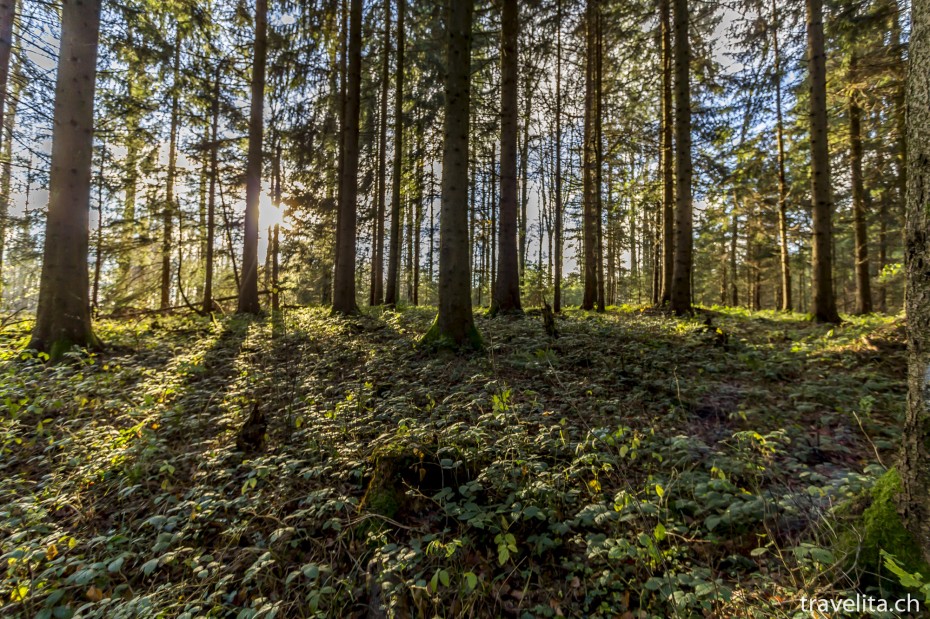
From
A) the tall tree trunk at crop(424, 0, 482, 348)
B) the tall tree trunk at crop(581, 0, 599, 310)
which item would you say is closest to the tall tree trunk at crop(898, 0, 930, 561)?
the tall tree trunk at crop(424, 0, 482, 348)

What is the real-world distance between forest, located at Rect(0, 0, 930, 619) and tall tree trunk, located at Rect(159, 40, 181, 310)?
0.11m

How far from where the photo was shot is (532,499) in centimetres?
282

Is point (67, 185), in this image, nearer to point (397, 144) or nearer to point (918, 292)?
point (397, 144)

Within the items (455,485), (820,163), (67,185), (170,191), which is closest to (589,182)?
(820,163)

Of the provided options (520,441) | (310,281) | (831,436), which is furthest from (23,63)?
(310,281)

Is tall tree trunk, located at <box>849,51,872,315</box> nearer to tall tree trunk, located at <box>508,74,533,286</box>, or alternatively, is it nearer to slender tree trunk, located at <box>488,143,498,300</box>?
tall tree trunk, located at <box>508,74,533,286</box>

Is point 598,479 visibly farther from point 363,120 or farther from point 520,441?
point 363,120

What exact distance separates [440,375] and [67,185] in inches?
295

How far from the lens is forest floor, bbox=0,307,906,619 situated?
230cm

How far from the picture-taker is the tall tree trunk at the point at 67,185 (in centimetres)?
667

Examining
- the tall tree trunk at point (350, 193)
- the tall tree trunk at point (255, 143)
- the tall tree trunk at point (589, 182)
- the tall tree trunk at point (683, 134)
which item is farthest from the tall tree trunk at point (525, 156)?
the tall tree trunk at point (255, 143)

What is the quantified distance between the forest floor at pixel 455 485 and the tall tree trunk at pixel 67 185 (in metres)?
1.15

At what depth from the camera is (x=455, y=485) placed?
3271mm

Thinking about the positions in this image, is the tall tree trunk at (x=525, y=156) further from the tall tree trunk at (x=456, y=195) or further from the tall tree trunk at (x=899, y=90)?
the tall tree trunk at (x=899, y=90)
